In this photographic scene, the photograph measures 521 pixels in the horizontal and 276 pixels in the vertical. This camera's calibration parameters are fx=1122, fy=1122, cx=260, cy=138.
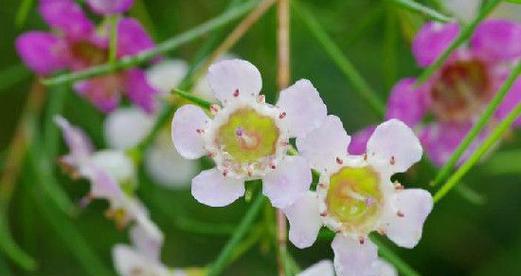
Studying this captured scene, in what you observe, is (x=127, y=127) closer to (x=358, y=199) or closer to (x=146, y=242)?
(x=146, y=242)

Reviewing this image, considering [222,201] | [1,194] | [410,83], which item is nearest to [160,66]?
[1,194]

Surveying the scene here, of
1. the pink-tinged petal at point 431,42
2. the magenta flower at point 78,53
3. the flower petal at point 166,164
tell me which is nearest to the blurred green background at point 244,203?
the flower petal at point 166,164

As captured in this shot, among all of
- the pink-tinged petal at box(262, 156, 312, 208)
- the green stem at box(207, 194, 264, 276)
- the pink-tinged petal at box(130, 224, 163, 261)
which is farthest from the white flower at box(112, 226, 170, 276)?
the pink-tinged petal at box(262, 156, 312, 208)

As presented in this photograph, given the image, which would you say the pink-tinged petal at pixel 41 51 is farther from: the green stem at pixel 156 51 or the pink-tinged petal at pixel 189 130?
the pink-tinged petal at pixel 189 130

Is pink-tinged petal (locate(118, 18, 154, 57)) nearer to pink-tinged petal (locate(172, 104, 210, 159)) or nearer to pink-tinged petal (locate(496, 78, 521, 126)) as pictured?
pink-tinged petal (locate(172, 104, 210, 159))

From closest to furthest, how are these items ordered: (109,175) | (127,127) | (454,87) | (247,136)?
(247,136) < (109,175) < (454,87) < (127,127)

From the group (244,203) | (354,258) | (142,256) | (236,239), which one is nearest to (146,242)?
(142,256)
